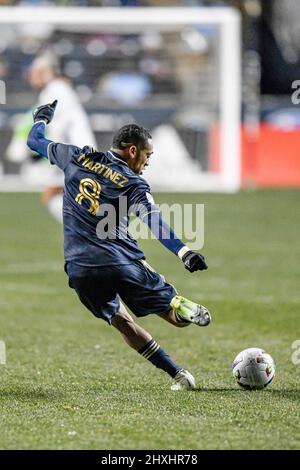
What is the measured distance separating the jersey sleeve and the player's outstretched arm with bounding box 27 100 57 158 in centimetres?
9

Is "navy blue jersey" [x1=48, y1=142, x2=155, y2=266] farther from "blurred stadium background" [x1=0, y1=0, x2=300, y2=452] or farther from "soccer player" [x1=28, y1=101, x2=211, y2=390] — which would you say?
"blurred stadium background" [x1=0, y1=0, x2=300, y2=452]

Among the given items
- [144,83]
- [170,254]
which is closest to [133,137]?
[170,254]

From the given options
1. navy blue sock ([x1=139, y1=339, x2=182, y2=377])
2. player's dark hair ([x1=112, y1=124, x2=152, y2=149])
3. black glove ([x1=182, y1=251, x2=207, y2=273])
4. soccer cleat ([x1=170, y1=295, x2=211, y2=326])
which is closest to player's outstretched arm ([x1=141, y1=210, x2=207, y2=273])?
black glove ([x1=182, y1=251, x2=207, y2=273])

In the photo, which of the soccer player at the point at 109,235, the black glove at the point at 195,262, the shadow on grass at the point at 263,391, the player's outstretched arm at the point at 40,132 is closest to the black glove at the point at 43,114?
the player's outstretched arm at the point at 40,132

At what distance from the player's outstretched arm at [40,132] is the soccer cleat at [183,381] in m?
1.70

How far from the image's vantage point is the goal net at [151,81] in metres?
19.6

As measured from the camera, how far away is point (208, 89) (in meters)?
20.3

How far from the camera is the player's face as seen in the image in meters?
6.42

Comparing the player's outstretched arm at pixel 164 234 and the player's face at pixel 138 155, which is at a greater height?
the player's face at pixel 138 155

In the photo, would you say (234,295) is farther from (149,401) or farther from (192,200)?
(192,200)

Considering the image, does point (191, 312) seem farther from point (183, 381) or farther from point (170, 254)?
point (170, 254)

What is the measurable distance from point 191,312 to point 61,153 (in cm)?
141

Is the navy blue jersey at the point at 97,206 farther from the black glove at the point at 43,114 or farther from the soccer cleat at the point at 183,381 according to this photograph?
the soccer cleat at the point at 183,381

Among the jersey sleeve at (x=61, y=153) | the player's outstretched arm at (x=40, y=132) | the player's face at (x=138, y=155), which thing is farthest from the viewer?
the player's outstretched arm at (x=40, y=132)
